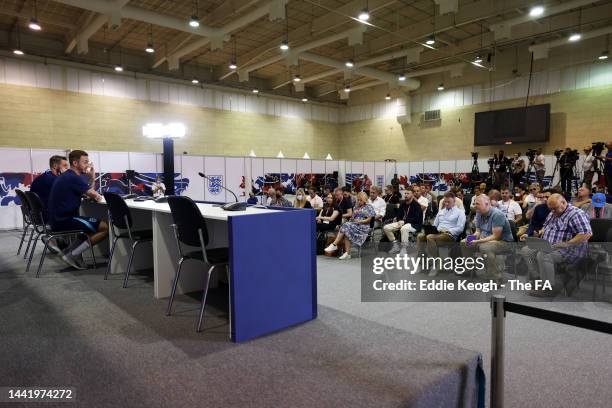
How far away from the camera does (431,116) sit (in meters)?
13.7

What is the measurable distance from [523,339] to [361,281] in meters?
1.65

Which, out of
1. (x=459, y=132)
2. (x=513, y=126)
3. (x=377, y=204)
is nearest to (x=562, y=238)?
(x=377, y=204)

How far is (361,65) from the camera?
11117 millimetres

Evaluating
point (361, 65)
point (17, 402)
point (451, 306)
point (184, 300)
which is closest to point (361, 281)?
point (451, 306)

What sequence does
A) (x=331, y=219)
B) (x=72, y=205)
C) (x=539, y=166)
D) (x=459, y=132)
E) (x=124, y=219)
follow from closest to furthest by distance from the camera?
(x=124, y=219) → (x=72, y=205) → (x=331, y=219) → (x=539, y=166) → (x=459, y=132)

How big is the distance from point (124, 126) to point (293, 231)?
10610 millimetres

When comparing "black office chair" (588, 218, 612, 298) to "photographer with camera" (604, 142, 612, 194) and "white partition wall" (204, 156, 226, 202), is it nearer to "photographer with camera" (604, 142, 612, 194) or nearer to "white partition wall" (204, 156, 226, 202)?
"photographer with camera" (604, 142, 612, 194)

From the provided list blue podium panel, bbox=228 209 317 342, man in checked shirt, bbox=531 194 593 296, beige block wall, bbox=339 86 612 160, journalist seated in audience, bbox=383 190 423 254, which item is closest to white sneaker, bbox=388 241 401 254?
journalist seated in audience, bbox=383 190 423 254

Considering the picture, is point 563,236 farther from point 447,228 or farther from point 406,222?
point 406,222

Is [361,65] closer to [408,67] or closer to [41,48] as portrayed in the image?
[408,67]

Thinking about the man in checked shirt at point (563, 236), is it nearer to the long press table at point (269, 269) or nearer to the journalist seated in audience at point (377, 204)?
the long press table at point (269, 269)

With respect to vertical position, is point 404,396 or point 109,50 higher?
point 109,50

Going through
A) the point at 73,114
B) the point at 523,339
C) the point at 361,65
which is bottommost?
the point at 523,339

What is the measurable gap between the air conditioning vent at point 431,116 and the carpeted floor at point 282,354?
440 inches
